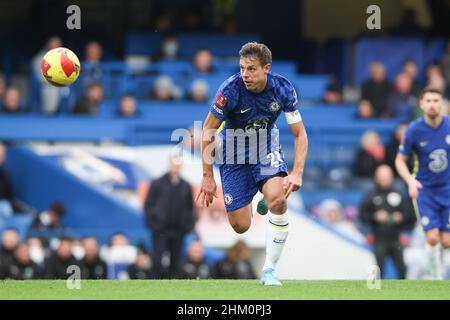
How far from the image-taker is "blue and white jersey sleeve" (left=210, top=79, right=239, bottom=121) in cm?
1066

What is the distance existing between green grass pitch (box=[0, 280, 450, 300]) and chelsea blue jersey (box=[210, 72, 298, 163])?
1363 mm

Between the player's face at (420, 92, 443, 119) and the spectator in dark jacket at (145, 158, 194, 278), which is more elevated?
the player's face at (420, 92, 443, 119)

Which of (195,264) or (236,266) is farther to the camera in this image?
(195,264)

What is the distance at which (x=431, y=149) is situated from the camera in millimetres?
13078

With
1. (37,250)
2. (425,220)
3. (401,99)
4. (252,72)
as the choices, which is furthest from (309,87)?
(252,72)

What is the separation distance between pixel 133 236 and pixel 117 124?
257cm

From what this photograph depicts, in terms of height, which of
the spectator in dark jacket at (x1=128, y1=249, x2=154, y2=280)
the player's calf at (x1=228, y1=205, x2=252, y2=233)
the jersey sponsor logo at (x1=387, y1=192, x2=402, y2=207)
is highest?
the player's calf at (x1=228, y1=205, x2=252, y2=233)

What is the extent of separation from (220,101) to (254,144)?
64 centimetres

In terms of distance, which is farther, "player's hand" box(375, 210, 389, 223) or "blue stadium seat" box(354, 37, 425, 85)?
"blue stadium seat" box(354, 37, 425, 85)

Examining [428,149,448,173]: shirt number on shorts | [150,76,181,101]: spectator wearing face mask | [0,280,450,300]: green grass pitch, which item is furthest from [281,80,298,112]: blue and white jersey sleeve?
[150,76,181,101]: spectator wearing face mask

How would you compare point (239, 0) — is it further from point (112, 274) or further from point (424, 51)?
point (112, 274)

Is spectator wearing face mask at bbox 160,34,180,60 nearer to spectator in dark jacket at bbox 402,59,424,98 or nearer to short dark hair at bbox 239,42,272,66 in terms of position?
spectator in dark jacket at bbox 402,59,424,98

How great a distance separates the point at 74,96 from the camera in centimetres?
2041

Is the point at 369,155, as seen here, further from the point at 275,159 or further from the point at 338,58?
the point at 275,159
